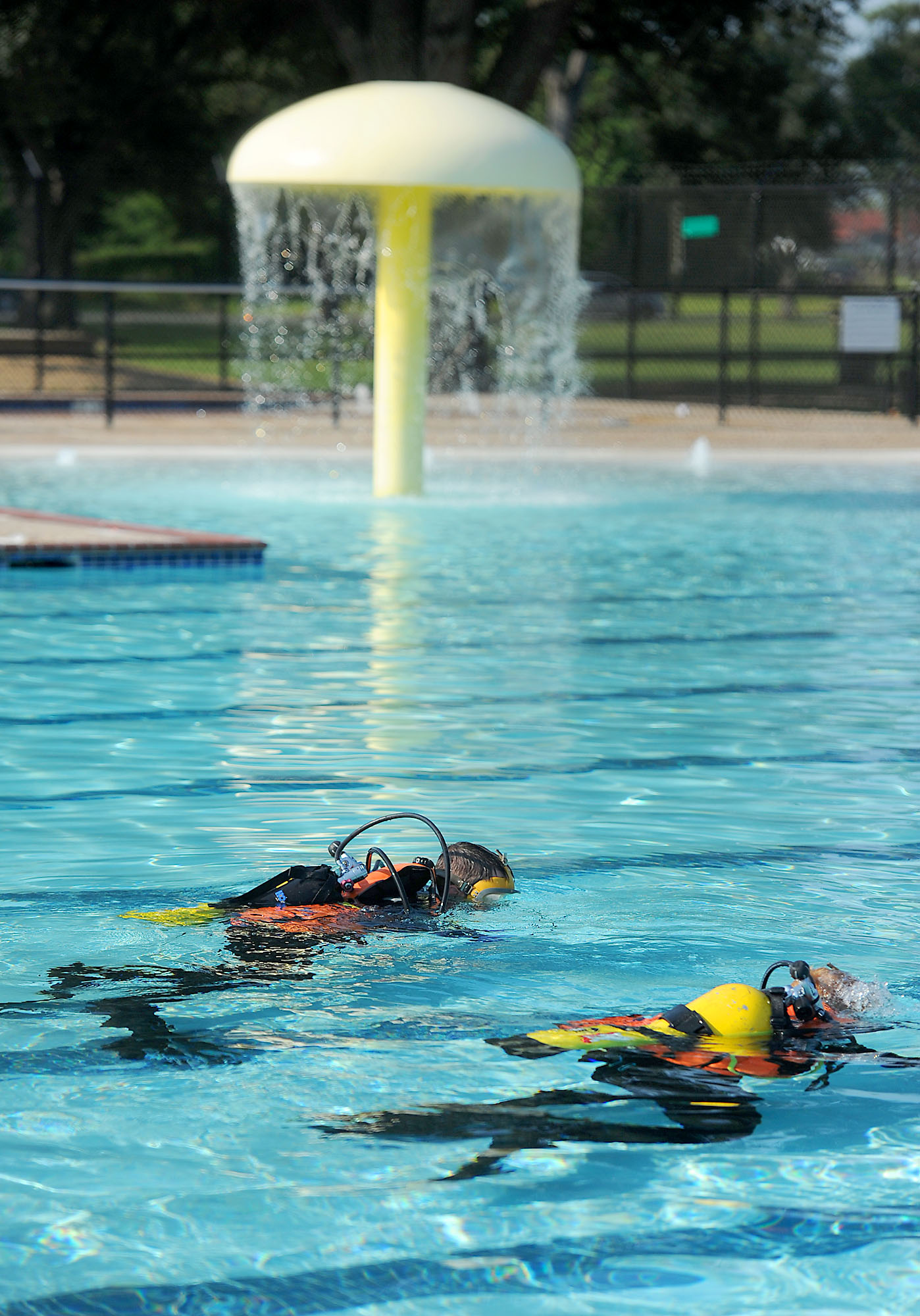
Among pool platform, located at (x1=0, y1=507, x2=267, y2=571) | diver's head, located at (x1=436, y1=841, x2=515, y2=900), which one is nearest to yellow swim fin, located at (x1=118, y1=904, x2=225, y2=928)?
diver's head, located at (x1=436, y1=841, x2=515, y2=900)

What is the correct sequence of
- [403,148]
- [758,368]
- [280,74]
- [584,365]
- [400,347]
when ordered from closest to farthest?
[403,148] → [400,347] → [758,368] → [584,365] → [280,74]

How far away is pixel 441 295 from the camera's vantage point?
2877cm

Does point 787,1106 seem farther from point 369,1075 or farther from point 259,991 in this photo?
point 259,991

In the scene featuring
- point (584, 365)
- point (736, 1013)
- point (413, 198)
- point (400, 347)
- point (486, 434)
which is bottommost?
point (736, 1013)

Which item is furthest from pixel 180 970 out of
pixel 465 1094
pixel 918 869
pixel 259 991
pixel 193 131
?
pixel 193 131

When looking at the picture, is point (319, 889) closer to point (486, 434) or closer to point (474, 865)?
point (474, 865)

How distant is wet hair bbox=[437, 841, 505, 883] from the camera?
5855 millimetres

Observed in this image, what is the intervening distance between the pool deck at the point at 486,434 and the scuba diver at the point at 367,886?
1604 centimetres

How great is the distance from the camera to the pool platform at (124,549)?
43.5 feet

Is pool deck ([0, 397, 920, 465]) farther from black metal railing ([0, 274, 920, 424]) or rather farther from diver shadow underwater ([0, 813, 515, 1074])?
diver shadow underwater ([0, 813, 515, 1074])

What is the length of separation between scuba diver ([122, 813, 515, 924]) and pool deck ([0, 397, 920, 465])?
16039mm

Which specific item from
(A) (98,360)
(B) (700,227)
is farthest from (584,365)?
(A) (98,360)

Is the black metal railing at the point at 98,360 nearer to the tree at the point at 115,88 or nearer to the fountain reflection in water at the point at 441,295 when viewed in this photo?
the fountain reflection in water at the point at 441,295

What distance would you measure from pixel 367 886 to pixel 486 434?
2096 centimetres
